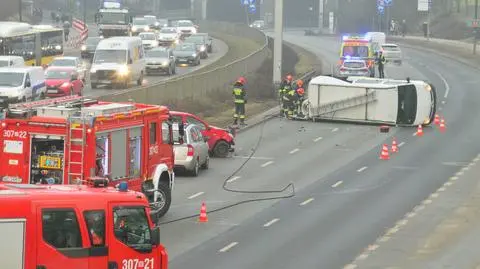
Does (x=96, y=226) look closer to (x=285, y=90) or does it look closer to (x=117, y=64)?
(x=285, y=90)

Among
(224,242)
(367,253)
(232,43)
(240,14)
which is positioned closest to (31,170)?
(224,242)

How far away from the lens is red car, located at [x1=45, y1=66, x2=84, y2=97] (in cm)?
4662

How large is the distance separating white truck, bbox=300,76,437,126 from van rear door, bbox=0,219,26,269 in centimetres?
2882

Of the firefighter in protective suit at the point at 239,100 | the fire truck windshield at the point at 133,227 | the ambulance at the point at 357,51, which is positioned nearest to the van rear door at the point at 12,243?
the fire truck windshield at the point at 133,227

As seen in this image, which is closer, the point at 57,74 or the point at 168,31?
the point at 57,74

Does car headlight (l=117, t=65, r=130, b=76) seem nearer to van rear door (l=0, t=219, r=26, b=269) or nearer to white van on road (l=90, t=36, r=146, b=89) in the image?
white van on road (l=90, t=36, r=146, b=89)

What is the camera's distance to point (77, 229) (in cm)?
1245

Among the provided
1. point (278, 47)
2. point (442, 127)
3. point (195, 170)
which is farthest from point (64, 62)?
point (195, 170)

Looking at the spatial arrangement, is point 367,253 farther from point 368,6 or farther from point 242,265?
point 368,6

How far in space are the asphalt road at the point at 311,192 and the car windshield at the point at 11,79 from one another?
30.0 feet

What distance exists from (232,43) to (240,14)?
78608mm

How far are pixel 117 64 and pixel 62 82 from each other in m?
5.01

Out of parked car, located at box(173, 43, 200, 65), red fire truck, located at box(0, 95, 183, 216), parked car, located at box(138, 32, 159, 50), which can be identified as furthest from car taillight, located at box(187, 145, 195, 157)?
parked car, located at box(138, 32, 159, 50)

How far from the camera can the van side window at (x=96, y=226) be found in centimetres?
1257
